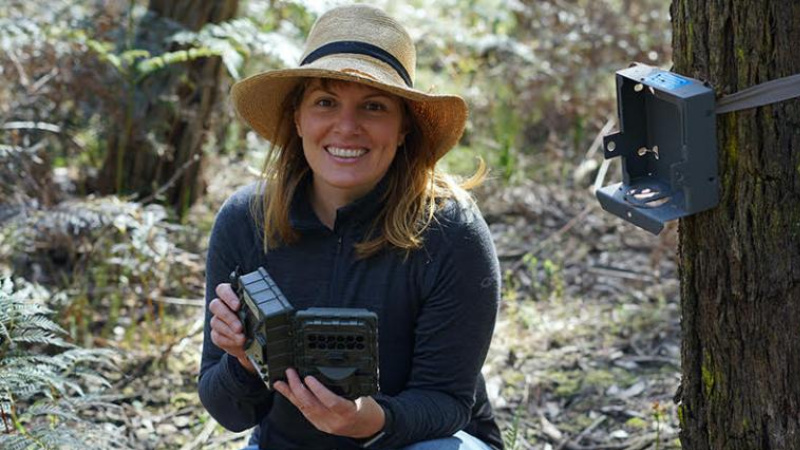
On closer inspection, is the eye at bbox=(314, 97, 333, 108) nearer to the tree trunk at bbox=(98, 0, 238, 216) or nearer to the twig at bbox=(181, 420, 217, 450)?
the twig at bbox=(181, 420, 217, 450)

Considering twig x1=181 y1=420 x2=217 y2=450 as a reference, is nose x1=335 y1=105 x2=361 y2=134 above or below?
above

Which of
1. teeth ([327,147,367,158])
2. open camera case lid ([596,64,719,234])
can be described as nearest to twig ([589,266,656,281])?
teeth ([327,147,367,158])

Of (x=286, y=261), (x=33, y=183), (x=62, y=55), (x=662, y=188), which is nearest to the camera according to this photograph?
(x=662, y=188)

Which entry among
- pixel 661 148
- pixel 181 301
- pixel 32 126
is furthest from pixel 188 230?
pixel 661 148

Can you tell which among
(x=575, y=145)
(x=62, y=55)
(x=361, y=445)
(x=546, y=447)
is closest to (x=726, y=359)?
(x=361, y=445)

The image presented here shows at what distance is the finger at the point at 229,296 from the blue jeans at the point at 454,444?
64cm

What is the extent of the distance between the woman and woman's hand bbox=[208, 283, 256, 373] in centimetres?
8

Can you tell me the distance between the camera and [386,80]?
2836 millimetres

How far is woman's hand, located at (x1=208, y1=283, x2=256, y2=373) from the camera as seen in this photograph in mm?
2641

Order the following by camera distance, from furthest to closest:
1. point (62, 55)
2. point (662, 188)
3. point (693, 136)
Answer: point (62, 55)
point (662, 188)
point (693, 136)

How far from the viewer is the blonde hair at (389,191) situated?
2.94 meters

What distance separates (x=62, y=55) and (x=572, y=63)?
11.3ft

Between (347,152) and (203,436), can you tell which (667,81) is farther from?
(203,436)

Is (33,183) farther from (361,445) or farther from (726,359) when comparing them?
(726,359)
